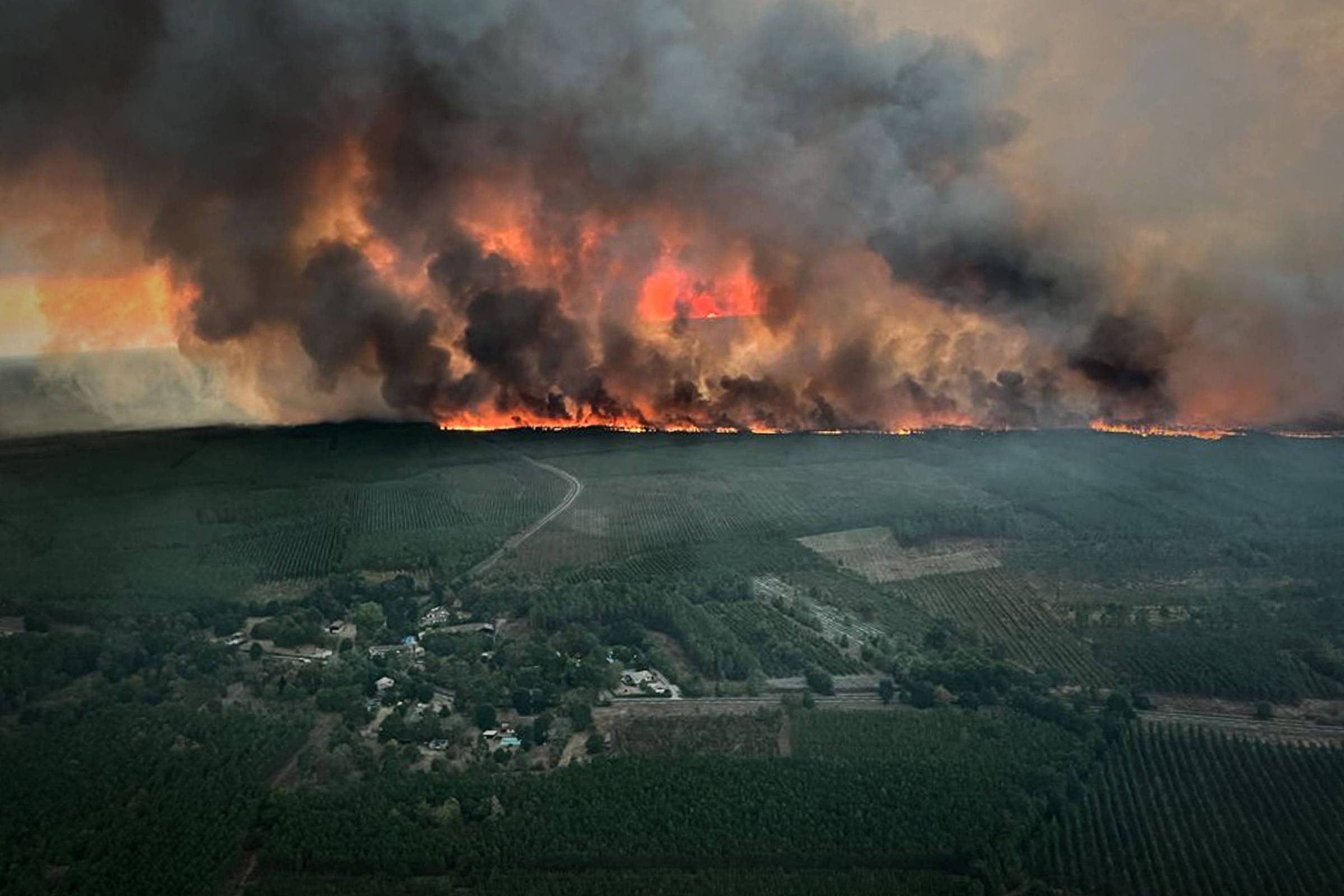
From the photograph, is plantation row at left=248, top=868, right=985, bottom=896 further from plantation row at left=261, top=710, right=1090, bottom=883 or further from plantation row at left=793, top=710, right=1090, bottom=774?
plantation row at left=793, top=710, right=1090, bottom=774

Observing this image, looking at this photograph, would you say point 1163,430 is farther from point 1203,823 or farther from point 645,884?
point 645,884

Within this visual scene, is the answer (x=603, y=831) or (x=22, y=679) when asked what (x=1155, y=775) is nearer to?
(x=603, y=831)

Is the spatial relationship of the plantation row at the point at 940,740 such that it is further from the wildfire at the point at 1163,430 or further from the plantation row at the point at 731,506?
the wildfire at the point at 1163,430

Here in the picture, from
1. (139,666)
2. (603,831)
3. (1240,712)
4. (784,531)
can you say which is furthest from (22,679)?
(1240,712)

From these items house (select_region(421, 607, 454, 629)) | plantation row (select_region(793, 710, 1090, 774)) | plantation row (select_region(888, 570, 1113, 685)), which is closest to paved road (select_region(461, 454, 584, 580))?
house (select_region(421, 607, 454, 629))

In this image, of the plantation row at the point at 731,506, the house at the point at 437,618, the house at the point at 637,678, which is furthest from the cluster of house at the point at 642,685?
the plantation row at the point at 731,506

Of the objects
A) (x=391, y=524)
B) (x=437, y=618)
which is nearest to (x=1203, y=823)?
(x=437, y=618)
